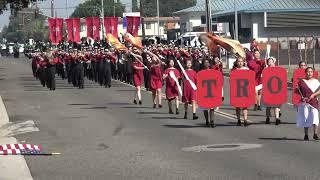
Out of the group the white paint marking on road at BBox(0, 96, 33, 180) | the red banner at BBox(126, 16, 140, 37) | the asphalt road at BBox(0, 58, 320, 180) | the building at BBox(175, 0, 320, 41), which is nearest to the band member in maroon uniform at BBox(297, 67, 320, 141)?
→ the asphalt road at BBox(0, 58, 320, 180)

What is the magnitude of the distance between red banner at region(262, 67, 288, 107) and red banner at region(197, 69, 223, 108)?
97 cm

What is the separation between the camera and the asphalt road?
10.2 metres

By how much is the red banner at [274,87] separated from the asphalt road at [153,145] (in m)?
0.53

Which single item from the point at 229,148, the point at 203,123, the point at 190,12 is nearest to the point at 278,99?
the point at 203,123

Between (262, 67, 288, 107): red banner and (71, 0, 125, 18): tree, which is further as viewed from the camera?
(71, 0, 125, 18): tree

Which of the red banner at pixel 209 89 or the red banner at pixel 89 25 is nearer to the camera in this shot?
the red banner at pixel 209 89

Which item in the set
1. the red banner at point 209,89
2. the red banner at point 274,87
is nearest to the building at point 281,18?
the red banner at point 274,87

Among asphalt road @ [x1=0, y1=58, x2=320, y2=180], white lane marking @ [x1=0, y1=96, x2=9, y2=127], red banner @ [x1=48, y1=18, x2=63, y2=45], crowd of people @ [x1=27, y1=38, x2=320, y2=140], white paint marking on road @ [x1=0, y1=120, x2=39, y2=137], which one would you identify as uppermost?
red banner @ [x1=48, y1=18, x2=63, y2=45]

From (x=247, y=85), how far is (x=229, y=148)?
3.93m

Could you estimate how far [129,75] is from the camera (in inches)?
1340

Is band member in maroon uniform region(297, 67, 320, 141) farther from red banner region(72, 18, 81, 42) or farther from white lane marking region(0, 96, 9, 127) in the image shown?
red banner region(72, 18, 81, 42)

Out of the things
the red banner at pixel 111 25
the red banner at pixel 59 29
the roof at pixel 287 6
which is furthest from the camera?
the roof at pixel 287 6

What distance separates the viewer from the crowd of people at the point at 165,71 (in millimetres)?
13469

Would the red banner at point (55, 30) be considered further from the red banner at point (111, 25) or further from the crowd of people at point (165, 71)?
the red banner at point (111, 25)
